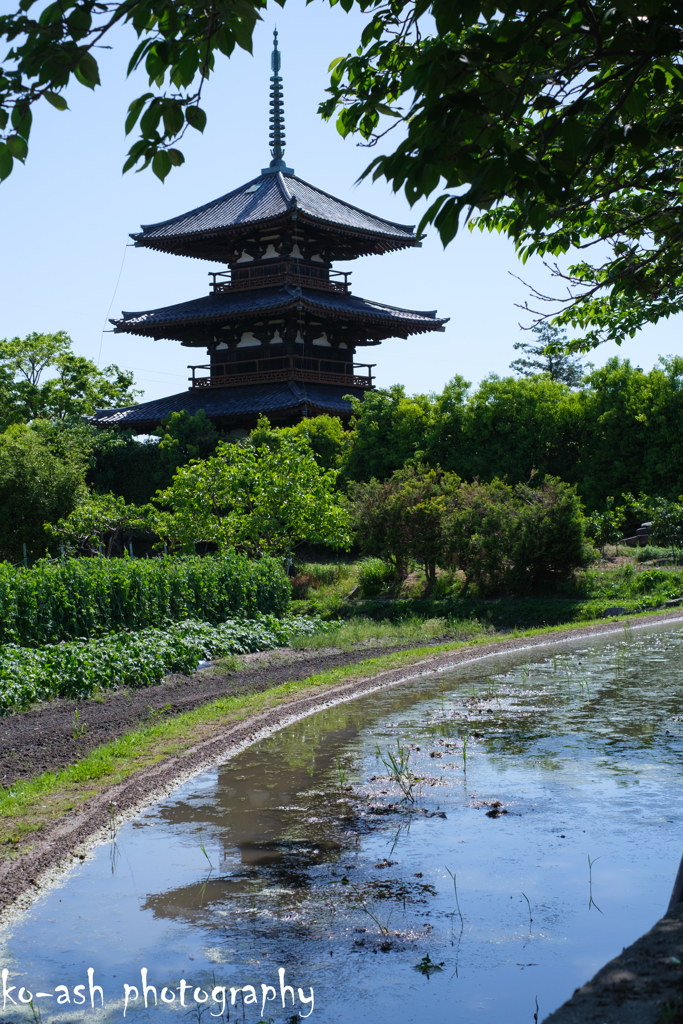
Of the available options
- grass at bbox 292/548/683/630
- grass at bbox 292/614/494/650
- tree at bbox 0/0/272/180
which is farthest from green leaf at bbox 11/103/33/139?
grass at bbox 292/548/683/630

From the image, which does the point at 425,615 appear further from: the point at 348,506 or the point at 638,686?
the point at 638,686

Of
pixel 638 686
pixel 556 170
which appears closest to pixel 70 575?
pixel 638 686

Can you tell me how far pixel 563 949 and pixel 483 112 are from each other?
4.14m

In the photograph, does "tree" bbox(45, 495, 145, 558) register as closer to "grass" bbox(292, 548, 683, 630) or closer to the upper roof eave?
"grass" bbox(292, 548, 683, 630)

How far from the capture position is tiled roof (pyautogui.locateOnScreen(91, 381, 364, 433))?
1329 inches

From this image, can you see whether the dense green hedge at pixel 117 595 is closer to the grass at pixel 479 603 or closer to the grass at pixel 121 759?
the grass at pixel 479 603

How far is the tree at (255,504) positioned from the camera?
71.2 ft

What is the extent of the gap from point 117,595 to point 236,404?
834 inches

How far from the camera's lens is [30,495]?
2950 cm

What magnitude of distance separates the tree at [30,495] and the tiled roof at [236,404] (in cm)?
698

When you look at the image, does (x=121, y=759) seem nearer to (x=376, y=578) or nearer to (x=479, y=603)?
(x=479, y=603)

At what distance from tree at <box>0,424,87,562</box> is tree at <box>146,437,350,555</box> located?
8466 millimetres

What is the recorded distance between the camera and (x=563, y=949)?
15.0 feet

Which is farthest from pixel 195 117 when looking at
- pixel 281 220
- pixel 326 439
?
pixel 281 220
